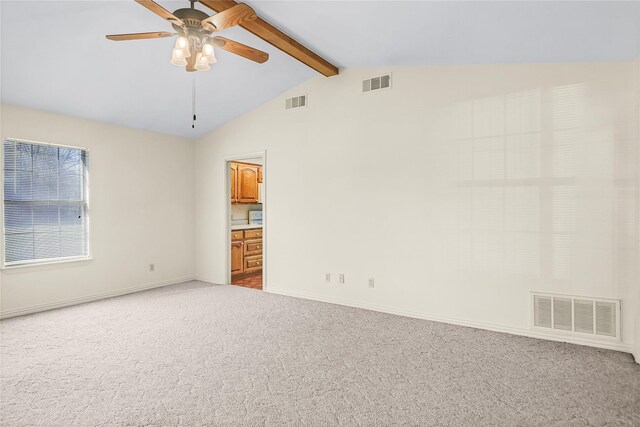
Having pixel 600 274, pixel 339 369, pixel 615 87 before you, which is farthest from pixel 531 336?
pixel 615 87

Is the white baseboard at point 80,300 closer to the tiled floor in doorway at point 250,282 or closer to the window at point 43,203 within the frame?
the window at point 43,203

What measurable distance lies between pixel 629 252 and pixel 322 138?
3437 mm

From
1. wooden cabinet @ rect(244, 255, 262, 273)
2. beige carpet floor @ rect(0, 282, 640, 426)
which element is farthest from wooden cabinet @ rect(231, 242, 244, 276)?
beige carpet floor @ rect(0, 282, 640, 426)

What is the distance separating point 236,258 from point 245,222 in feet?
4.51

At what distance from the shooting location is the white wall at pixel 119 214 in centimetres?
425

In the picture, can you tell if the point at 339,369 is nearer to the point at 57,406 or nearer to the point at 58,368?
the point at 57,406

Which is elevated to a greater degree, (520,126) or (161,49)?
(161,49)

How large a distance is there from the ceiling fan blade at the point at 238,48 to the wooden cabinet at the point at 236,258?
369 cm

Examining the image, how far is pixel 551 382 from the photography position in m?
2.61

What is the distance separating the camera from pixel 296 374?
2.73 meters

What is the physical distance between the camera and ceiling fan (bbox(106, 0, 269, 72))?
7.89ft

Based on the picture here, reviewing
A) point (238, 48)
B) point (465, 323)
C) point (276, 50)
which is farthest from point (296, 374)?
point (276, 50)

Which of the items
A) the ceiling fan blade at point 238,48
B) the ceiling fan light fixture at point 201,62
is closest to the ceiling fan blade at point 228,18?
the ceiling fan blade at point 238,48

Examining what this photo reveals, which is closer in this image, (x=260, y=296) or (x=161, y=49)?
(x=161, y=49)
